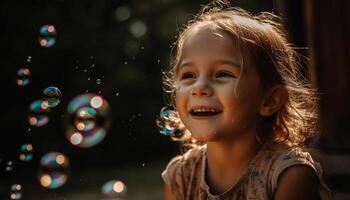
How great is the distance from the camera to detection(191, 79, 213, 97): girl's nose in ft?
7.15

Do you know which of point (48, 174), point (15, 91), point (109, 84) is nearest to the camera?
point (48, 174)

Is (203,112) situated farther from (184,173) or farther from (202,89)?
(184,173)

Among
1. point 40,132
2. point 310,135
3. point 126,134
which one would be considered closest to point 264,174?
point 310,135

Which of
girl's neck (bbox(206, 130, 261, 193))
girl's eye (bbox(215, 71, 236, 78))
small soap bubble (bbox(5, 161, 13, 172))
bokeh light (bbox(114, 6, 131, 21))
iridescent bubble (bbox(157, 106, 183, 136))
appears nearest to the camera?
girl's eye (bbox(215, 71, 236, 78))

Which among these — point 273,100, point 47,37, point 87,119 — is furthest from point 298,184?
point 47,37

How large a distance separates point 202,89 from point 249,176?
37cm

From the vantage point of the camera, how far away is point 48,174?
3.37 m

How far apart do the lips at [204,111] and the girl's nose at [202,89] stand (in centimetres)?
4

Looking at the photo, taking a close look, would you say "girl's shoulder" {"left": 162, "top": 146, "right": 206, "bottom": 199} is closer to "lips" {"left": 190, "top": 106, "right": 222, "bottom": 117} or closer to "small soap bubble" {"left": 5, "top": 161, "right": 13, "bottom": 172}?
"lips" {"left": 190, "top": 106, "right": 222, "bottom": 117}

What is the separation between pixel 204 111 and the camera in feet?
7.27

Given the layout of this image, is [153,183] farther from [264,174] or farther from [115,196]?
[264,174]

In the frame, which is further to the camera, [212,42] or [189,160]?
[189,160]

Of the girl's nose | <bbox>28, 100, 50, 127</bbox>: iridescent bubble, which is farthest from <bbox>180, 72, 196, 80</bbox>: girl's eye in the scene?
<bbox>28, 100, 50, 127</bbox>: iridescent bubble

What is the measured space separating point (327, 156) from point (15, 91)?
13.9 feet
